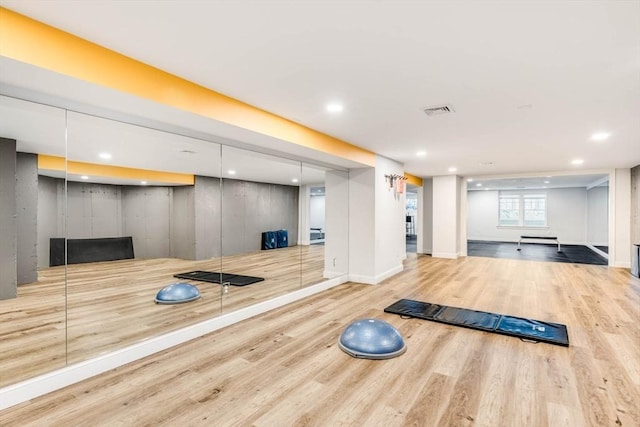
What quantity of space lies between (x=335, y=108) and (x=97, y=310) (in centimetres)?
368

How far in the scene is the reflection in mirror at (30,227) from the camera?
9.25ft

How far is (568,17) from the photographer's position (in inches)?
70.9

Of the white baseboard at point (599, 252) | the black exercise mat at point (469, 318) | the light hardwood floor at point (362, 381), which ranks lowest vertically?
the light hardwood floor at point (362, 381)

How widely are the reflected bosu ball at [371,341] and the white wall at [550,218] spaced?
13708 millimetres

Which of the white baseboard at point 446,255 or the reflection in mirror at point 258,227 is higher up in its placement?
the reflection in mirror at point 258,227

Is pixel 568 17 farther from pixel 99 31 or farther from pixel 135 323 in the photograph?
pixel 135 323

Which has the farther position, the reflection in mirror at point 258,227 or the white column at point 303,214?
the white column at point 303,214

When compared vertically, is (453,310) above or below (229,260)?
below

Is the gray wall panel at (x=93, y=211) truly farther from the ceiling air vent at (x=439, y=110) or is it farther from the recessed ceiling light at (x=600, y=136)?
the recessed ceiling light at (x=600, y=136)

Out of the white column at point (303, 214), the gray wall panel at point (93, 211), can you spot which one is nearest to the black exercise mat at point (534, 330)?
the white column at point (303, 214)

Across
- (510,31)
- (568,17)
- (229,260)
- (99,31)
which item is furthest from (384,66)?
(229,260)

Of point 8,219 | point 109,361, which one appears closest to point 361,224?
point 109,361

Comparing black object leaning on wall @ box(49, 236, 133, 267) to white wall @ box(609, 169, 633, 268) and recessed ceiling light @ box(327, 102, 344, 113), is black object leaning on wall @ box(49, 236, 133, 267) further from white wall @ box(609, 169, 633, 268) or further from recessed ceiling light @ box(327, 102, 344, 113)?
white wall @ box(609, 169, 633, 268)

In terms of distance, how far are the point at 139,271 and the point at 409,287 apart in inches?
175
